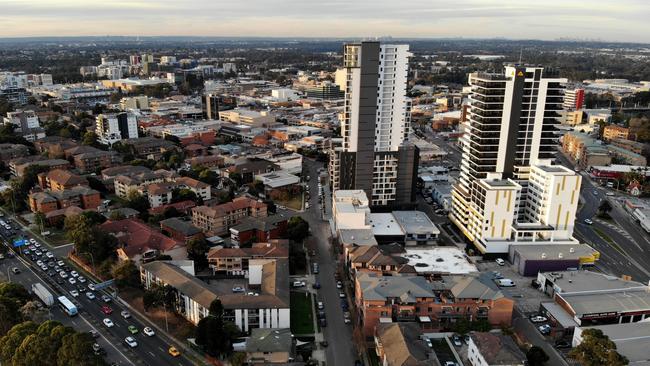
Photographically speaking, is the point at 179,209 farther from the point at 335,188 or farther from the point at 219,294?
the point at 219,294

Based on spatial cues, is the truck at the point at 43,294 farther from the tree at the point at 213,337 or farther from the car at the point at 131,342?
the tree at the point at 213,337

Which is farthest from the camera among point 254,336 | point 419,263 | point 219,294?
point 419,263

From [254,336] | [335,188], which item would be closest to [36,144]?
[335,188]

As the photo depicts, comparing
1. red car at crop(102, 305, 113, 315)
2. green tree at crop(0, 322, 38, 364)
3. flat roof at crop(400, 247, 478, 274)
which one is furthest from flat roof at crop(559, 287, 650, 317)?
green tree at crop(0, 322, 38, 364)

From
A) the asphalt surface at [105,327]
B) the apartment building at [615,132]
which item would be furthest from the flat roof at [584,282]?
the apartment building at [615,132]

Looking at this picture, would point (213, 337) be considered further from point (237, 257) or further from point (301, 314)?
point (237, 257)

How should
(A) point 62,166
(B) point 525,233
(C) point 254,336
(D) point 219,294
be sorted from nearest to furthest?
(C) point 254,336
(D) point 219,294
(B) point 525,233
(A) point 62,166

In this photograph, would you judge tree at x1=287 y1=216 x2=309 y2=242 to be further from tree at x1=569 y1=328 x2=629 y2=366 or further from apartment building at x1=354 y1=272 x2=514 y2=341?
tree at x1=569 y1=328 x2=629 y2=366
